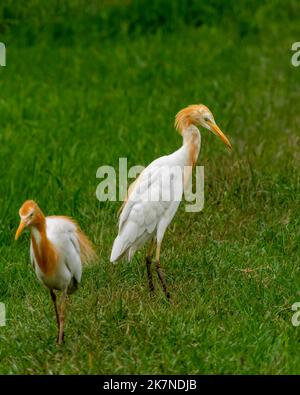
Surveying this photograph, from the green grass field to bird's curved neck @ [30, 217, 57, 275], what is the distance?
438 millimetres

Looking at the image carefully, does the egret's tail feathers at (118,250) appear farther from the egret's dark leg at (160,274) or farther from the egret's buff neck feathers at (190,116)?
the egret's buff neck feathers at (190,116)

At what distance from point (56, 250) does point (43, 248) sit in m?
0.12

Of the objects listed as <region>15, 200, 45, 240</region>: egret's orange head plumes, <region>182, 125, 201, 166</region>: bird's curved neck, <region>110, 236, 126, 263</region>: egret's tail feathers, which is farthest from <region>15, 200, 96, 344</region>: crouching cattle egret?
<region>182, 125, 201, 166</region>: bird's curved neck

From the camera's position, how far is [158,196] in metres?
7.48

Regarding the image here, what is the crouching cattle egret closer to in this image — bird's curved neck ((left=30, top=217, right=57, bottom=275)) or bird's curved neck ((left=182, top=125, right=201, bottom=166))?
bird's curved neck ((left=30, top=217, right=57, bottom=275))

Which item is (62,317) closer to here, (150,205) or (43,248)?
(43,248)

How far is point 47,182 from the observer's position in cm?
959

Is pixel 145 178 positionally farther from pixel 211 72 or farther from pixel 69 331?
pixel 211 72

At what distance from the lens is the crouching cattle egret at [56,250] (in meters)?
6.54

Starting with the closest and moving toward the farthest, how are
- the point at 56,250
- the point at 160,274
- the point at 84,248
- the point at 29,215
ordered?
the point at 29,215
the point at 56,250
the point at 84,248
the point at 160,274

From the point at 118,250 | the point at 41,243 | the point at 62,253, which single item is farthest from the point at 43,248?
the point at 118,250

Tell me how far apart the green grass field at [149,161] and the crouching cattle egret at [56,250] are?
0.90 ft

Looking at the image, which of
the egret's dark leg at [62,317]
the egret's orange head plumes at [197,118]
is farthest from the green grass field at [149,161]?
the egret's orange head plumes at [197,118]

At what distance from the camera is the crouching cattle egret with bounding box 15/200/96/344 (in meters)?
6.54
